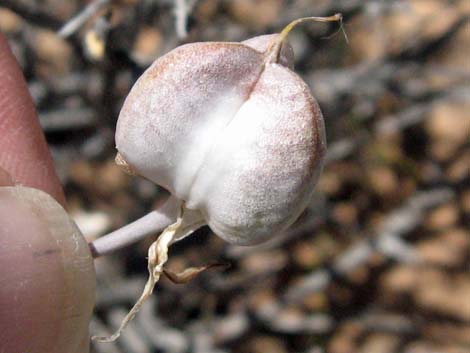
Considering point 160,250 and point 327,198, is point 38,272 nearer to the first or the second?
point 160,250

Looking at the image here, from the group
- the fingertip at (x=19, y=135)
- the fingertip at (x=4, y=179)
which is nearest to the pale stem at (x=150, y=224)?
the fingertip at (x=4, y=179)

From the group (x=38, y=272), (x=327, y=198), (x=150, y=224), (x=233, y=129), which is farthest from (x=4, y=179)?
(x=327, y=198)

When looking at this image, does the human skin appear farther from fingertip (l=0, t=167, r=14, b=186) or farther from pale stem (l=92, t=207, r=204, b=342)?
pale stem (l=92, t=207, r=204, b=342)

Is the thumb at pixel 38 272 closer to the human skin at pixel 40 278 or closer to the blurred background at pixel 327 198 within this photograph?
the human skin at pixel 40 278

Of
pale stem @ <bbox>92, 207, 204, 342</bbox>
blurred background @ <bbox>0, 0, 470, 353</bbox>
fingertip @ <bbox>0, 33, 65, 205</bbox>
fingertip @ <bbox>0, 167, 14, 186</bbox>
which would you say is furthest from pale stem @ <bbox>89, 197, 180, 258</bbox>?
blurred background @ <bbox>0, 0, 470, 353</bbox>

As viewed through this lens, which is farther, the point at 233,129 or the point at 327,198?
the point at 327,198
